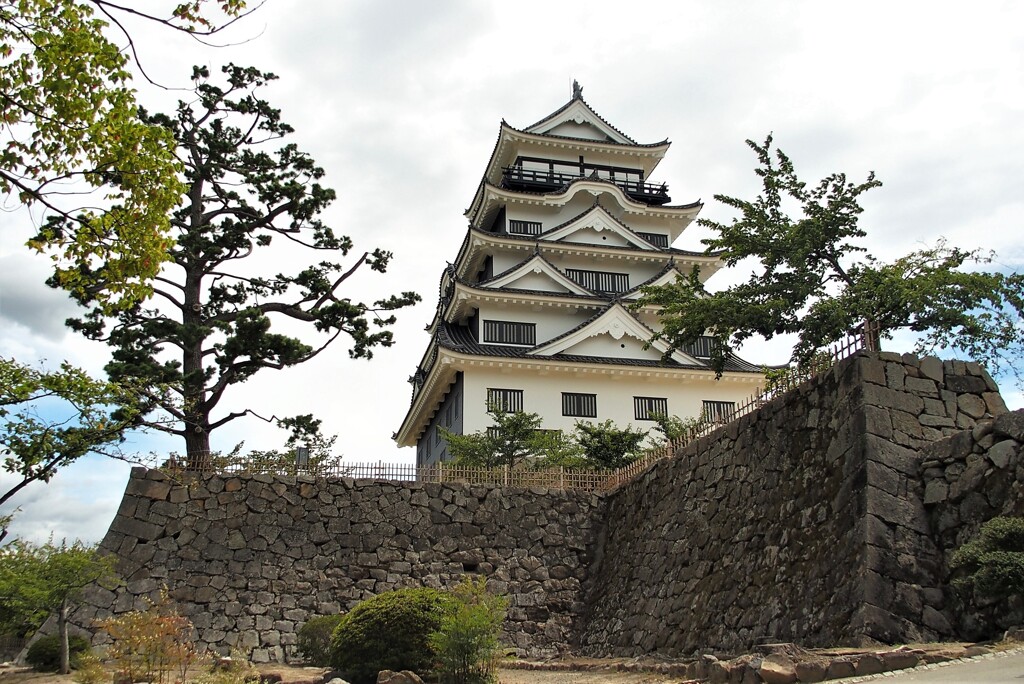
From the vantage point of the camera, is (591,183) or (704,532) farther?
(591,183)

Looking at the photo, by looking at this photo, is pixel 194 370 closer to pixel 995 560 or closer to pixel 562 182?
pixel 995 560

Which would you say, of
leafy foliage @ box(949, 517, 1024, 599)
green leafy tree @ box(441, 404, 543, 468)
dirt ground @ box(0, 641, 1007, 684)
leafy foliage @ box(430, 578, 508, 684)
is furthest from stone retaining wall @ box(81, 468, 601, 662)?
leafy foliage @ box(949, 517, 1024, 599)

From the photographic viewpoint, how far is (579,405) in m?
33.0

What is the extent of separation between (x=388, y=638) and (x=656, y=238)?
30.9m

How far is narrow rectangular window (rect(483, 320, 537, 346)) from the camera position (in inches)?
1347

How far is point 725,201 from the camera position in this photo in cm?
2097

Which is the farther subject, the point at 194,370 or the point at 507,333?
the point at 507,333

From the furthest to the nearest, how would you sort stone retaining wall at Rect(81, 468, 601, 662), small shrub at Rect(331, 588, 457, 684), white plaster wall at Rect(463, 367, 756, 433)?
white plaster wall at Rect(463, 367, 756, 433) < stone retaining wall at Rect(81, 468, 601, 662) < small shrub at Rect(331, 588, 457, 684)

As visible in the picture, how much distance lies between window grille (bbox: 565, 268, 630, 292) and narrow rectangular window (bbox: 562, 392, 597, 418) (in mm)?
5804

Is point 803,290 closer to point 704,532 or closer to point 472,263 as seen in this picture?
point 704,532

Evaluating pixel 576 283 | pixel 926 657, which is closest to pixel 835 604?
pixel 926 657

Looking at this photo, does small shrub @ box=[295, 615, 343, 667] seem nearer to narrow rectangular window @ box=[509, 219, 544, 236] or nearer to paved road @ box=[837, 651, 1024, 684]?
paved road @ box=[837, 651, 1024, 684]

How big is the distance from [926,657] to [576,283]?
2776 cm

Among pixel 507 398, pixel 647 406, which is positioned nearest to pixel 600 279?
pixel 647 406
